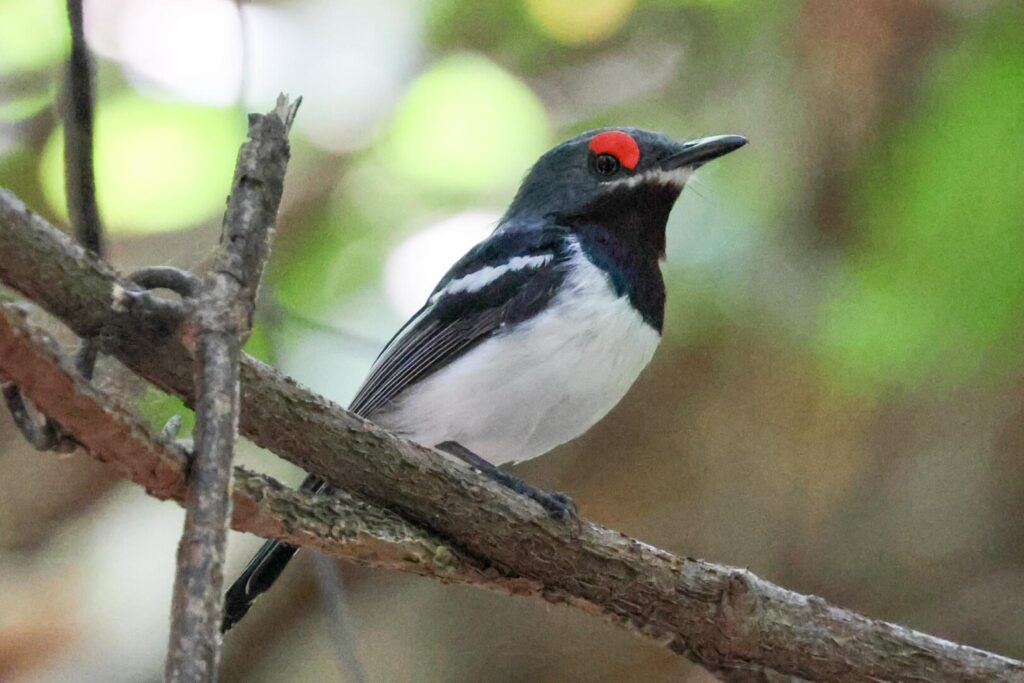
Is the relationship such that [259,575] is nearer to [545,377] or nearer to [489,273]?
[545,377]

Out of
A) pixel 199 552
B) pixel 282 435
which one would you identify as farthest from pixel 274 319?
pixel 199 552

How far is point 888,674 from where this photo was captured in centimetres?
272

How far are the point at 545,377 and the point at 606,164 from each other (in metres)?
0.89

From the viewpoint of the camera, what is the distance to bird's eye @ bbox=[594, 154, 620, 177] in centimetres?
379

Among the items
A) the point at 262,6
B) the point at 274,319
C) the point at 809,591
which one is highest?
the point at 262,6

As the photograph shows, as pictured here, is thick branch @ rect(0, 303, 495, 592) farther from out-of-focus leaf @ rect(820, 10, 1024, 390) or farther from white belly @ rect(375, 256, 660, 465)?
out-of-focus leaf @ rect(820, 10, 1024, 390)

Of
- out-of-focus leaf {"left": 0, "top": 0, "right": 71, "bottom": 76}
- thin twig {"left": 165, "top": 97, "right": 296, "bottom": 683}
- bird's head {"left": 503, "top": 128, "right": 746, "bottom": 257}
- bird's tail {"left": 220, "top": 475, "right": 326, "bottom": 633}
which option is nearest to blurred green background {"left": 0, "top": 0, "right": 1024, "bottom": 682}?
out-of-focus leaf {"left": 0, "top": 0, "right": 71, "bottom": 76}

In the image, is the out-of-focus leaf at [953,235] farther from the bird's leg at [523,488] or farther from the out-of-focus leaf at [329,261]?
the out-of-focus leaf at [329,261]

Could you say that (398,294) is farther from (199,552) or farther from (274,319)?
(199,552)

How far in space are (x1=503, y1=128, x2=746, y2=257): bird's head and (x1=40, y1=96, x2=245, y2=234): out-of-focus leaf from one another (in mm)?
1533

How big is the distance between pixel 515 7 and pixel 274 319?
7.11ft

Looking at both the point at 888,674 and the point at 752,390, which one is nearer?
→ the point at 888,674

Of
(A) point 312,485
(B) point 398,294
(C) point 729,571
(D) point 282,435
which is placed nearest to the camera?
(D) point 282,435

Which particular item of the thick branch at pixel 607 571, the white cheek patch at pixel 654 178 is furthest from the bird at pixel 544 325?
the thick branch at pixel 607 571
